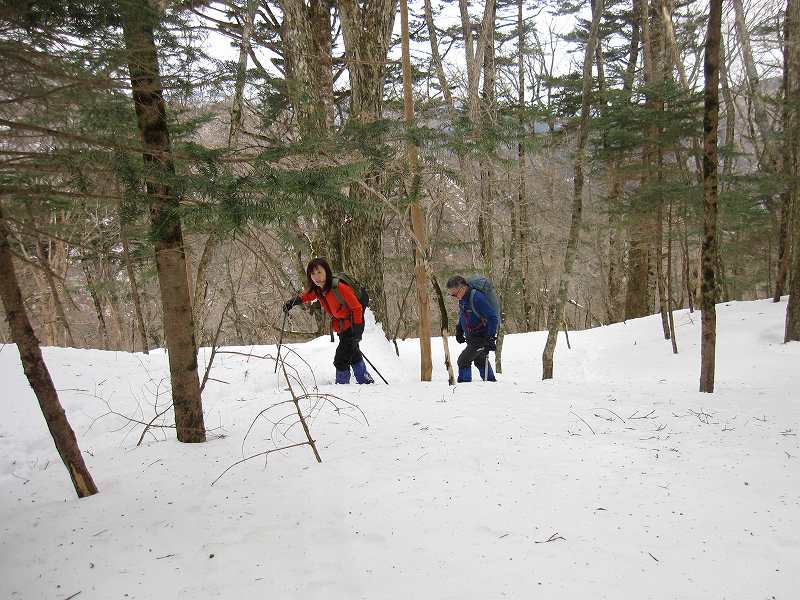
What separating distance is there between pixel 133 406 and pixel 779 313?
1393cm

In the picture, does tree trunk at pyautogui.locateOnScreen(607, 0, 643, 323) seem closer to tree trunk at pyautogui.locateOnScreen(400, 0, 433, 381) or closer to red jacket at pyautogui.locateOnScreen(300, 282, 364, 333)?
tree trunk at pyautogui.locateOnScreen(400, 0, 433, 381)

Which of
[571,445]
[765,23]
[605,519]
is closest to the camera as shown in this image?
[605,519]

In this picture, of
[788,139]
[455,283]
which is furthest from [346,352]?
[788,139]

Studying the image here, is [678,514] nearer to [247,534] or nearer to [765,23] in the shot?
[247,534]

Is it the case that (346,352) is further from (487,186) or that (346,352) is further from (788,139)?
(788,139)

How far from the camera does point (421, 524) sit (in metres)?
2.65

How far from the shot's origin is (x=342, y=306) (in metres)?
6.59

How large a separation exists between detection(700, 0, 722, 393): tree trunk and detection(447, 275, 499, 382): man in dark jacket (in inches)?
101

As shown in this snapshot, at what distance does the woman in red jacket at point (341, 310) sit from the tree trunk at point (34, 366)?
135 inches

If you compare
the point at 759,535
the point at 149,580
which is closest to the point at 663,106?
the point at 759,535

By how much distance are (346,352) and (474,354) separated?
1.87 m

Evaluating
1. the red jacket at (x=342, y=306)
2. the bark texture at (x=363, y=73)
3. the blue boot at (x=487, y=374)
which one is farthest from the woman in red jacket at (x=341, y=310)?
the blue boot at (x=487, y=374)

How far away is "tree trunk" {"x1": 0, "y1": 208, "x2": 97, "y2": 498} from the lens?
9.32ft

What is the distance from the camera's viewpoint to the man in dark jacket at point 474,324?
269 inches
